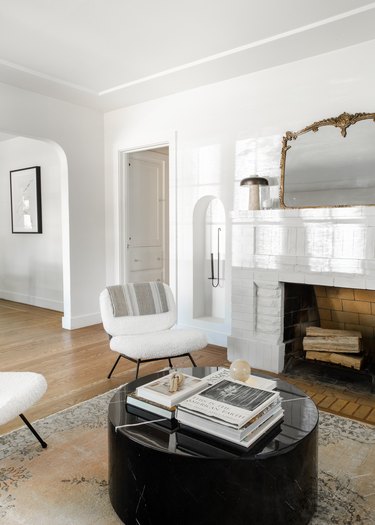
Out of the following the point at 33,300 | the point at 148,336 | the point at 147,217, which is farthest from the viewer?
the point at 33,300

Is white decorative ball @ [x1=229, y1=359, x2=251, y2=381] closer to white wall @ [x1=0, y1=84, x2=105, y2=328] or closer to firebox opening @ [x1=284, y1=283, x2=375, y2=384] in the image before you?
firebox opening @ [x1=284, y1=283, x2=375, y2=384]

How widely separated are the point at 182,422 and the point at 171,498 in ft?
0.88

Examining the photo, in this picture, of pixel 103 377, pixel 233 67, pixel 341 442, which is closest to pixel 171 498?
pixel 341 442

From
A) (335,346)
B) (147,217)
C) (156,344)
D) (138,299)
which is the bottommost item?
(335,346)

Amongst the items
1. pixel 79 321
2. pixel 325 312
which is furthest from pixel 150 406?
pixel 79 321

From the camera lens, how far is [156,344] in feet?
9.82

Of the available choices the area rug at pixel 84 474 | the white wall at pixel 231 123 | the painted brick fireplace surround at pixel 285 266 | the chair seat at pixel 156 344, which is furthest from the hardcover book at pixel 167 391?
the white wall at pixel 231 123

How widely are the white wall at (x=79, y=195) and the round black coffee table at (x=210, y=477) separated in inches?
140

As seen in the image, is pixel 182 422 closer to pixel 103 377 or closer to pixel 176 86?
pixel 103 377

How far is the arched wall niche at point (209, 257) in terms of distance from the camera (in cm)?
446

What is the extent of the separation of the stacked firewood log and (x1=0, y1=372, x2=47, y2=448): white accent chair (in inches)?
86.1

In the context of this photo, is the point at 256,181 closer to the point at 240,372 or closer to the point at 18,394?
the point at 240,372

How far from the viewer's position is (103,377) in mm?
3357

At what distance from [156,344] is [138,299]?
616 mm
